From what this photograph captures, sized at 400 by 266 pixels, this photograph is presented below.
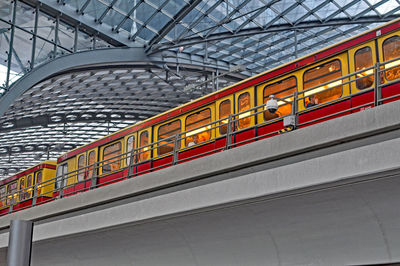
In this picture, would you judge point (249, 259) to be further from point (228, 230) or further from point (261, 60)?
point (261, 60)

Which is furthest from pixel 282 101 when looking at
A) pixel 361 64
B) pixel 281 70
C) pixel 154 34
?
pixel 154 34

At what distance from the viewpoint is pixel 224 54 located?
45.8 m

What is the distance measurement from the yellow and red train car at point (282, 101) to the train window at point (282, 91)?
3cm

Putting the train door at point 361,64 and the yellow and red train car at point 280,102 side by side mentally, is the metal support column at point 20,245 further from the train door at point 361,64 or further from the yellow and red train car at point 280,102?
the train door at point 361,64

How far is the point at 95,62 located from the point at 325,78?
25.1 m

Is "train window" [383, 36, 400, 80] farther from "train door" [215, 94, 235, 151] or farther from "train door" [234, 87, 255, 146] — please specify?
"train door" [215, 94, 235, 151]

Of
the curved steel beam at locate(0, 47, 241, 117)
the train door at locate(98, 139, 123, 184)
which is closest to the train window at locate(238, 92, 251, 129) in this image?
the train door at locate(98, 139, 123, 184)

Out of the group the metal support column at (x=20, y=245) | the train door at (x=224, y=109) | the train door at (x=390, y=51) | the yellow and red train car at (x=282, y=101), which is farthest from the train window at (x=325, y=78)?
the metal support column at (x=20, y=245)

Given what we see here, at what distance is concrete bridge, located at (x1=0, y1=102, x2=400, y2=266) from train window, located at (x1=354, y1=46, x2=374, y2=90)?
3893mm

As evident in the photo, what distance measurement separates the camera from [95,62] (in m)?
37.5

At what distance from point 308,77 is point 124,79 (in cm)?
3492

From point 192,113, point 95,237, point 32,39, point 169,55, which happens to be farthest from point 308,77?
point 169,55

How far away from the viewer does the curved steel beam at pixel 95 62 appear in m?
31.8

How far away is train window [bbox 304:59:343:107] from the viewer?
14961 millimetres
